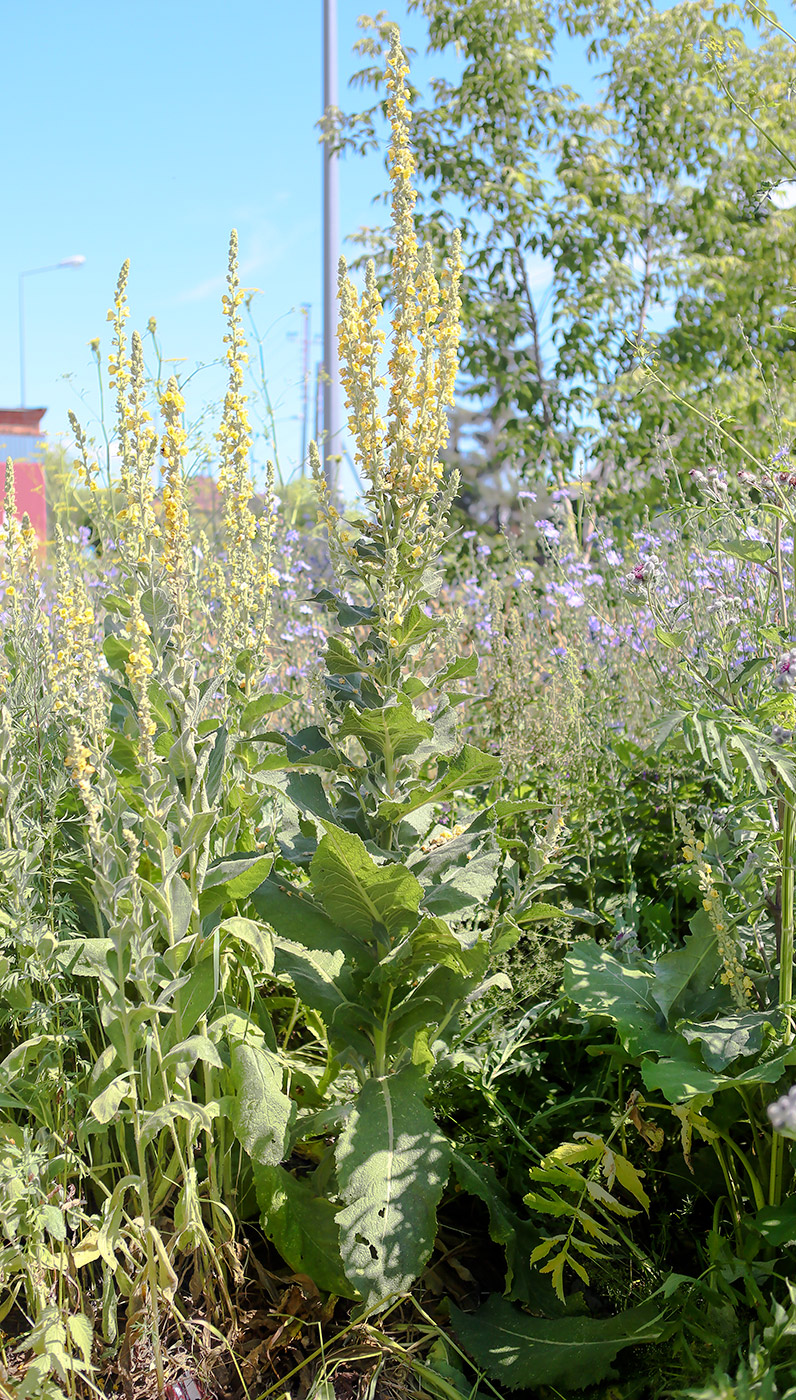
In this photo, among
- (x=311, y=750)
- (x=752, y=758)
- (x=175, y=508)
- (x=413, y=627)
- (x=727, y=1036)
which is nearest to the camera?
(x=752, y=758)

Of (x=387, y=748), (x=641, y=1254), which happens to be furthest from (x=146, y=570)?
(x=641, y=1254)

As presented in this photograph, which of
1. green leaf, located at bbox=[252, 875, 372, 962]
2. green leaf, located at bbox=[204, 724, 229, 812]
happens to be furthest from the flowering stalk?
green leaf, located at bbox=[252, 875, 372, 962]

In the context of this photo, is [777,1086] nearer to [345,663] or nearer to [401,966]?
[401,966]

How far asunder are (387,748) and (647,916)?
1.03 meters

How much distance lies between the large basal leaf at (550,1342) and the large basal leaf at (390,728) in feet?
3.67

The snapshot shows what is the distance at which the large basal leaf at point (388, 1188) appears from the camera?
177 cm

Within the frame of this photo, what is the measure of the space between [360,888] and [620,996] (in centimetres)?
64

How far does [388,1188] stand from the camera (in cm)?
183

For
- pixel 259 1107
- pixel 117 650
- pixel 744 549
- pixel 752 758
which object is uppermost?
pixel 744 549

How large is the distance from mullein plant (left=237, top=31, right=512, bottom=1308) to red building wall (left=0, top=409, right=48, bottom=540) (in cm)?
295

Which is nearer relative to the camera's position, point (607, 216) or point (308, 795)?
point (308, 795)

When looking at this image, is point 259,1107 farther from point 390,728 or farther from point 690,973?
point 690,973

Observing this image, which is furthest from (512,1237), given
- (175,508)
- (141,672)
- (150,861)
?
(175,508)

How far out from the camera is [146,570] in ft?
6.55
